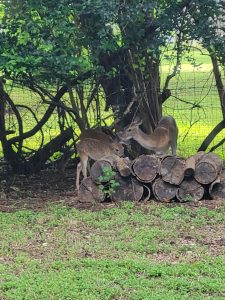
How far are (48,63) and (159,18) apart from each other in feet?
4.81

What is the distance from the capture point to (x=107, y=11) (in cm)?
733

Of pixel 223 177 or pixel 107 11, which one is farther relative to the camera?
pixel 223 177

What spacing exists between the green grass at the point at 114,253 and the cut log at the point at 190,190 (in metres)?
0.36

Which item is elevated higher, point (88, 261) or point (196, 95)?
point (196, 95)

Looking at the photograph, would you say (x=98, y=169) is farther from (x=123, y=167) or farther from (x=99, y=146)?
(x=99, y=146)

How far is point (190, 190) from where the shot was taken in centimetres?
795

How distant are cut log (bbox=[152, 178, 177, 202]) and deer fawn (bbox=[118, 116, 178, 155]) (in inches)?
36.1

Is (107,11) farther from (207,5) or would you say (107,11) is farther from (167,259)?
(167,259)

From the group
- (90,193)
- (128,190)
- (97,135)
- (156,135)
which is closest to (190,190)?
(128,190)

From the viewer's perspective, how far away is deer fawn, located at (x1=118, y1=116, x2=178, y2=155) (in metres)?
8.71

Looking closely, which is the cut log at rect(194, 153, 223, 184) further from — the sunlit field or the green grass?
the sunlit field

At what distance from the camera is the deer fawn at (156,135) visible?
28.6ft

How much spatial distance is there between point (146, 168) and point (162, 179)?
251 millimetres

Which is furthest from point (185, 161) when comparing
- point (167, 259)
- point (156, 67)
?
point (167, 259)
